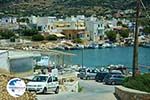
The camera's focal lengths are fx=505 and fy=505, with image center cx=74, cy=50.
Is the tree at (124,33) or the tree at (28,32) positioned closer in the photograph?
the tree at (28,32)

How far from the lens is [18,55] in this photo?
117 ft

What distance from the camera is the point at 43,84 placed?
2845 cm

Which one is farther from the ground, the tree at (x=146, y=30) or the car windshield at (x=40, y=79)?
the car windshield at (x=40, y=79)

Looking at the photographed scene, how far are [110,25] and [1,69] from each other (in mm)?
157745

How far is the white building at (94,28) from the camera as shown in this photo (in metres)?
168

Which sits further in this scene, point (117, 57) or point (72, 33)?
point (72, 33)

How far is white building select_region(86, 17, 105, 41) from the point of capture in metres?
168

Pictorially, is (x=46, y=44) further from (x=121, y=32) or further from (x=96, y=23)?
(x=121, y=32)

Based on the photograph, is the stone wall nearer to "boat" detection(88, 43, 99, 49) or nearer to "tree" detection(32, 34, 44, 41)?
"tree" detection(32, 34, 44, 41)

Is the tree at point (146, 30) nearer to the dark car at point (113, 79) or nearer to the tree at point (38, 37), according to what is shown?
the tree at point (38, 37)

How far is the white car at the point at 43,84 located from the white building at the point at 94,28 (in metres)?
138

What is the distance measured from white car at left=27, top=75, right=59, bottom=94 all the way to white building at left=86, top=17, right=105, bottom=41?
137727 millimetres

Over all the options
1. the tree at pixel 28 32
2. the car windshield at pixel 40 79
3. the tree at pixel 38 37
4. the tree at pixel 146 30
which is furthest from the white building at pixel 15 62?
the tree at pixel 146 30

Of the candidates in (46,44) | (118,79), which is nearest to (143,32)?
(46,44)
